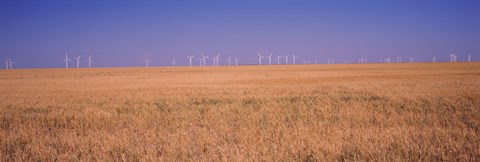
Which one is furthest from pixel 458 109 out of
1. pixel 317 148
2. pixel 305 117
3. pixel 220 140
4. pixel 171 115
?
pixel 171 115

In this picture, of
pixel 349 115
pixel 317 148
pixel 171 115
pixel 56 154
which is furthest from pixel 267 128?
pixel 56 154

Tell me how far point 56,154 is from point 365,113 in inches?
362

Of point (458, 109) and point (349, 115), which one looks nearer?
point (349, 115)

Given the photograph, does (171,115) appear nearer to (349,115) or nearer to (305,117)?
(305,117)

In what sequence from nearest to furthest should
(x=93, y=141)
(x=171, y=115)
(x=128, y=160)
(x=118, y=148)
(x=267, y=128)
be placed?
(x=128, y=160), (x=118, y=148), (x=93, y=141), (x=267, y=128), (x=171, y=115)

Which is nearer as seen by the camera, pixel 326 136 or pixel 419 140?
pixel 419 140

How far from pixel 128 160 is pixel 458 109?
1168 centimetres

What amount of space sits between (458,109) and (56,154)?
12.9 m

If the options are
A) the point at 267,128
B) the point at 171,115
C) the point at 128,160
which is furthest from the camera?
the point at 171,115

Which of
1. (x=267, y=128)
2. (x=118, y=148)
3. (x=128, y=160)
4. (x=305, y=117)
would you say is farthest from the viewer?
(x=305, y=117)

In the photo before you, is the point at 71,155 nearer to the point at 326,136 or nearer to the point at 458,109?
the point at 326,136

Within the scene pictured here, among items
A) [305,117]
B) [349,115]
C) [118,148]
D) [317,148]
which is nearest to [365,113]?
[349,115]

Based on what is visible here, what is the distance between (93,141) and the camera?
25.1 ft

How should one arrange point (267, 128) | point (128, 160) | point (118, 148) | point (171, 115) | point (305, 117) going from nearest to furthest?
point (128, 160) → point (118, 148) → point (267, 128) → point (305, 117) → point (171, 115)
